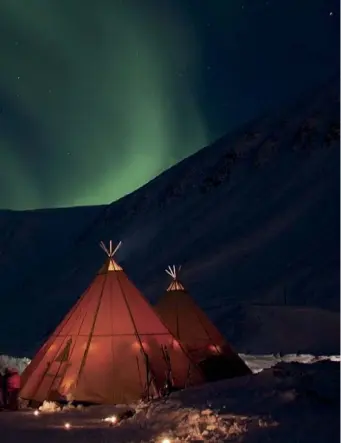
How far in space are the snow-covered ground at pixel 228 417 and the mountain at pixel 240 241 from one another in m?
14.8

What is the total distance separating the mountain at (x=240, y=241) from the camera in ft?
104

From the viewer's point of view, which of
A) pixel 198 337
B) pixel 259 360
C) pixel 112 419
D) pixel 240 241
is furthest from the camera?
pixel 240 241

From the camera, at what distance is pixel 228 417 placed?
8.15 meters

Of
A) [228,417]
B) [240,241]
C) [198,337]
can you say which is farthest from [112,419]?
[240,241]

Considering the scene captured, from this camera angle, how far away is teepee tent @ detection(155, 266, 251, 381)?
14633 millimetres

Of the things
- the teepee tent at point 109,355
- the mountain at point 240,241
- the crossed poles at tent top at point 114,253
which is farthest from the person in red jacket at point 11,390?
the mountain at point 240,241

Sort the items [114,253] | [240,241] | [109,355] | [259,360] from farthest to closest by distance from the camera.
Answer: [240,241]
[259,360]
[114,253]
[109,355]

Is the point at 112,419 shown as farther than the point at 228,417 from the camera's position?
Yes

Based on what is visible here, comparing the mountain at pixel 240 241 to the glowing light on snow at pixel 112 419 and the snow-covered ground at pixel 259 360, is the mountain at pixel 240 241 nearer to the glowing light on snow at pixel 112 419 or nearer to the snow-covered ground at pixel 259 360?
the snow-covered ground at pixel 259 360

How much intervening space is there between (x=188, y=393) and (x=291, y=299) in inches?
1016

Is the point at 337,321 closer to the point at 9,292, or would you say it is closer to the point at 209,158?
the point at 209,158

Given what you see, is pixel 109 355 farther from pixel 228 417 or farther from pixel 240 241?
pixel 240 241

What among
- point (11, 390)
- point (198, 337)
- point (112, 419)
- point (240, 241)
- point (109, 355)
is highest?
point (240, 241)

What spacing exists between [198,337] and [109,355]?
367cm
